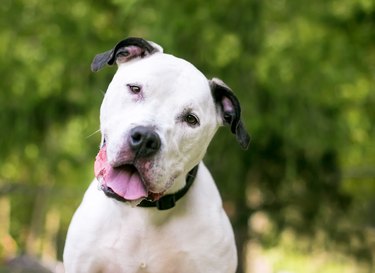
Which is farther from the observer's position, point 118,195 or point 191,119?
point 191,119

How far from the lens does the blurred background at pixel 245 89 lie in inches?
379

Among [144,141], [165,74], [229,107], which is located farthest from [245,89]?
[144,141]

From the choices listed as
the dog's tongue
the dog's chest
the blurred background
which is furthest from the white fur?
the blurred background

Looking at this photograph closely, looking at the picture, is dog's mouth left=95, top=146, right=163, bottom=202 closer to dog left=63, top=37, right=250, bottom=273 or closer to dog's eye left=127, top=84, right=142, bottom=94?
dog left=63, top=37, right=250, bottom=273

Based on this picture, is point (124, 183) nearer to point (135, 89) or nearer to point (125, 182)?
point (125, 182)

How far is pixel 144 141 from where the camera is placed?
381 cm

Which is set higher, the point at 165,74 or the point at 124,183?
the point at 165,74

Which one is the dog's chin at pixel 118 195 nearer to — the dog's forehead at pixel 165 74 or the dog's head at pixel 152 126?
the dog's head at pixel 152 126

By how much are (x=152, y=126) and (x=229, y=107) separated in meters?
0.71

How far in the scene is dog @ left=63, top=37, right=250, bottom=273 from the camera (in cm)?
396

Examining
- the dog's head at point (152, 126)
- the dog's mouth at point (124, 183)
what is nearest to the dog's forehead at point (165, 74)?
the dog's head at point (152, 126)

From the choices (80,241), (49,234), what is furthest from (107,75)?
(49,234)

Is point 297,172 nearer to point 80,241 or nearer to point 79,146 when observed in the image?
point 79,146

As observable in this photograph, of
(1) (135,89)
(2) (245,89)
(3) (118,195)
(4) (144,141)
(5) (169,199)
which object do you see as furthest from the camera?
(2) (245,89)
